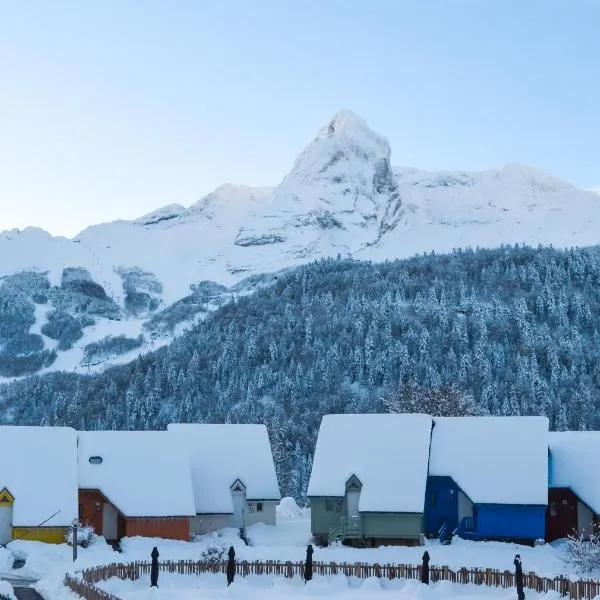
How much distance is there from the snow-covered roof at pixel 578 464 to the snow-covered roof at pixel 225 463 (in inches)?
655

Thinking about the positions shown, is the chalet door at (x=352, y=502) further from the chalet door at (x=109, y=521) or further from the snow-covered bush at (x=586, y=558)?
the snow-covered bush at (x=586, y=558)

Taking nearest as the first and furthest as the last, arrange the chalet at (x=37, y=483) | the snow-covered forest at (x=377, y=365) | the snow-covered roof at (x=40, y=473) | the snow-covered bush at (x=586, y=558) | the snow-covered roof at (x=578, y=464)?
the snow-covered bush at (x=586, y=558) → the chalet at (x=37, y=483) → the snow-covered roof at (x=40, y=473) → the snow-covered roof at (x=578, y=464) → the snow-covered forest at (x=377, y=365)

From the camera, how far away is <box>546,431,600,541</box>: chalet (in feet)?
172

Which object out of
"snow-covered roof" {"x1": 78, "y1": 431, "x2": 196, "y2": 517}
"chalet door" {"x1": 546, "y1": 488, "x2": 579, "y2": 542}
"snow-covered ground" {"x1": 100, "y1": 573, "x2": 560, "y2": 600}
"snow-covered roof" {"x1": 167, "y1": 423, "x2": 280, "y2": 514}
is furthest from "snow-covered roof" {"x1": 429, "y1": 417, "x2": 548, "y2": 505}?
"snow-covered ground" {"x1": 100, "y1": 573, "x2": 560, "y2": 600}

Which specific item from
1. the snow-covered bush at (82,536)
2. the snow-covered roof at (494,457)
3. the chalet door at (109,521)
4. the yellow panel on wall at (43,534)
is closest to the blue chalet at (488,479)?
the snow-covered roof at (494,457)

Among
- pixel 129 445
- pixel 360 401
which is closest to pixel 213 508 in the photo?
pixel 129 445

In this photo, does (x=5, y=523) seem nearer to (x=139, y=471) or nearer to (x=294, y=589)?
(x=139, y=471)

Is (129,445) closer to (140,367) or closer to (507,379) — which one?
(507,379)

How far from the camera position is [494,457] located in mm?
53906

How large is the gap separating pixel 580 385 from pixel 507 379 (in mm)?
11525

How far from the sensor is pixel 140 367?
Answer: 19988cm

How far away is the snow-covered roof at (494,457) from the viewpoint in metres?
51.8

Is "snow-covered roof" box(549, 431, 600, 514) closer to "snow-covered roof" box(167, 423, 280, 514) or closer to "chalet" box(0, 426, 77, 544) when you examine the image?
"snow-covered roof" box(167, 423, 280, 514)

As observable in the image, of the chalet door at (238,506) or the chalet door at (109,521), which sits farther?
the chalet door at (238,506)
